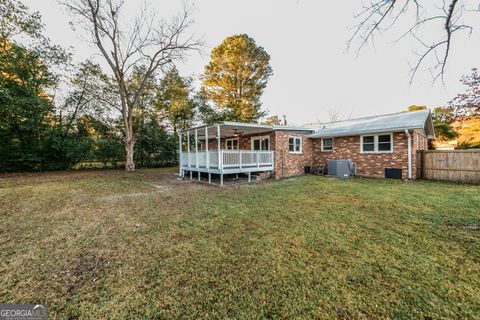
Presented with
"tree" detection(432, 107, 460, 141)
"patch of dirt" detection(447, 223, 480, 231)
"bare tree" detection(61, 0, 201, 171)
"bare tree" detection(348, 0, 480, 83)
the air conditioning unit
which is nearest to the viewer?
"bare tree" detection(348, 0, 480, 83)

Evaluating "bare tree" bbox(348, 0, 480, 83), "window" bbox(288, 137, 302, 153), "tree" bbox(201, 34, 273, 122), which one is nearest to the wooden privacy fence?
"window" bbox(288, 137, 302, 153)

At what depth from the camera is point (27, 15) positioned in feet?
43.2

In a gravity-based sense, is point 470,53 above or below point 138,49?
below

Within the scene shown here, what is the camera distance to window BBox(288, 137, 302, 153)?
486 inches

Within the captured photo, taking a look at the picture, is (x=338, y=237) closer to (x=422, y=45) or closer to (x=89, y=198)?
(x=422, y=45)

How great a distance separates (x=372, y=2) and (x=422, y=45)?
128cm

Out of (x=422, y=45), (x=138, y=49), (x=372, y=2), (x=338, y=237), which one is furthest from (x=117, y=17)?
(x=338, y=237)

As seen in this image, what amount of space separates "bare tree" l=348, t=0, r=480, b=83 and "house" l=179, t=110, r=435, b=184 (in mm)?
5843

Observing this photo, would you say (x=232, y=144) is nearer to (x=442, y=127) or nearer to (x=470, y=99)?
(x=470, y=99)

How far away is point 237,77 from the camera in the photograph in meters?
19.8

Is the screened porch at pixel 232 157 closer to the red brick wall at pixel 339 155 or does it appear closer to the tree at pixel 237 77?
the red brick wall at pixel 339 155

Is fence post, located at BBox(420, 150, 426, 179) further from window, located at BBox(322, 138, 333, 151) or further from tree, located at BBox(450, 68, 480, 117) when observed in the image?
window, located at BBox(322, 138, 333, 151)

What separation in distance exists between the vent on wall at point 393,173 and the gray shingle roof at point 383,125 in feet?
6.83

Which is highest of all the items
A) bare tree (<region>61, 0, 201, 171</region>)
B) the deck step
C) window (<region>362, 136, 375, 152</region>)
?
bare tree (<region>61, 0, 201, 171</region>)
